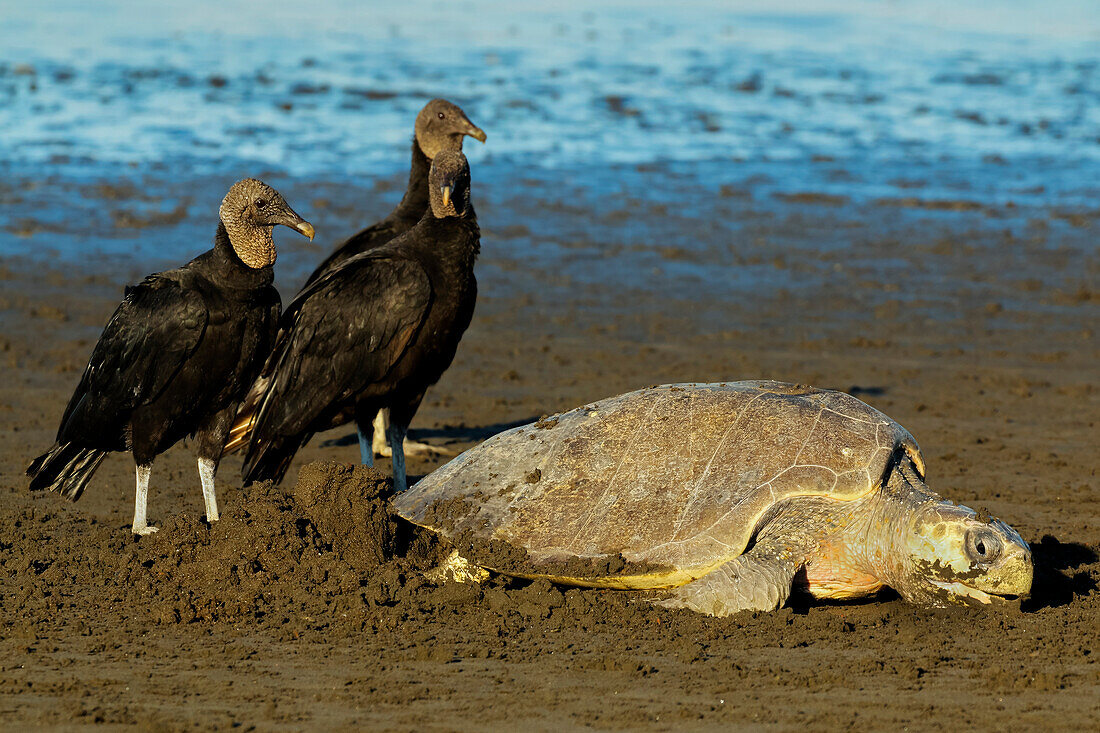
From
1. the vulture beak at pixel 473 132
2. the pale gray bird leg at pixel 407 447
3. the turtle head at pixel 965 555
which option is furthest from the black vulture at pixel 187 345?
the turtle head at pixel 965 555

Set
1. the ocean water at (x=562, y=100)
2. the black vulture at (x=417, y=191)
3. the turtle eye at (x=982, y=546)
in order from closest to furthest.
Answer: the turtle eye at (x=982, y=546), the black vulture at (x=417, y=191), the ocean water at (x=562, y=100)

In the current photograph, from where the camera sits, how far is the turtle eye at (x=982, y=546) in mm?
5027

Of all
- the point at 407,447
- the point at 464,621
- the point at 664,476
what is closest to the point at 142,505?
the point at 464,621

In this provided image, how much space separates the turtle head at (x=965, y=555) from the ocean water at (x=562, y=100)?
10.3 m

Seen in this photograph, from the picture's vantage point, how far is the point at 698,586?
5.21m

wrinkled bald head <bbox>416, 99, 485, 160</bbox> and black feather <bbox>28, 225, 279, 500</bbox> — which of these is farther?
wrinkled bald head <bbox>416, 99, 485, 160</bbox>

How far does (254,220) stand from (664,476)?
2.28 meters

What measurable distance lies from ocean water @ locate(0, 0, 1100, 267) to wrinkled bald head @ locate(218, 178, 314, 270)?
7729mm

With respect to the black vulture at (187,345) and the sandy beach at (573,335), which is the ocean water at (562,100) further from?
the black vulture at (187,345)

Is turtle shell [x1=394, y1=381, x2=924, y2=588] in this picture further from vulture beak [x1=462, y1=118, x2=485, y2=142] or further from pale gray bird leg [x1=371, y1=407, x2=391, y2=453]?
vulture beak [x1=462, y1=118, x2=485, y2=142]

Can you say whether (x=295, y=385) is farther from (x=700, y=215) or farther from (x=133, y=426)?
(x=700, y=215)

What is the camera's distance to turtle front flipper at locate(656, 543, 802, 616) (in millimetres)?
5098

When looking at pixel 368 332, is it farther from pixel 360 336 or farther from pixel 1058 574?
pixel 1058 574

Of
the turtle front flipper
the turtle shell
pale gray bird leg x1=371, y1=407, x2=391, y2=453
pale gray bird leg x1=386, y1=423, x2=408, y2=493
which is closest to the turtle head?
the turtle shell
